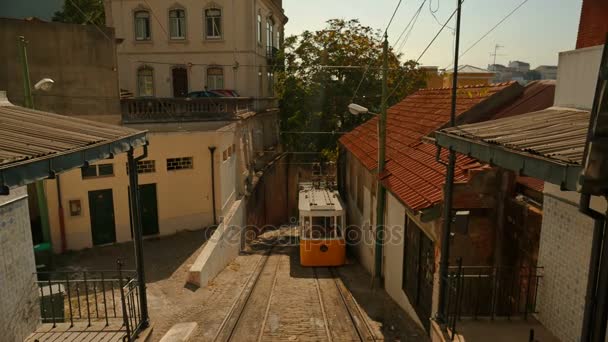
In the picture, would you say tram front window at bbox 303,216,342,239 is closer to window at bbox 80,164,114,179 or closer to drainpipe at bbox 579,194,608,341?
window at bbox 80,164,114,179

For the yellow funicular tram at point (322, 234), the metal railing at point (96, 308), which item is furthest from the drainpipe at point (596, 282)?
the yellow funicular tram at point (322, 234)

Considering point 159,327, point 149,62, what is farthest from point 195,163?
point 149,62

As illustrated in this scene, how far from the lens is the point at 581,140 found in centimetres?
450

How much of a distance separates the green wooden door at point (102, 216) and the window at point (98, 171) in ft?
1.82

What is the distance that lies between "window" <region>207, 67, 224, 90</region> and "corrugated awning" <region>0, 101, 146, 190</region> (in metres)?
22.4

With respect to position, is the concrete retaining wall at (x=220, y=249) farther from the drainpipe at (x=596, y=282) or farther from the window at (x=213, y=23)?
the window at (x=213, y=23)

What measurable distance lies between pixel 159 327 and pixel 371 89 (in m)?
19.9

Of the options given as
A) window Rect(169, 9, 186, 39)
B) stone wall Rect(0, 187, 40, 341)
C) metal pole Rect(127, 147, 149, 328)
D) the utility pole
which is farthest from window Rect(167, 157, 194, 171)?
window Rect(169, 9, 186, 39)

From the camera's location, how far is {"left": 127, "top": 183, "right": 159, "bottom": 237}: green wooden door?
16.3 metres

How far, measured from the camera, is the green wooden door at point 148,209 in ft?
53.5

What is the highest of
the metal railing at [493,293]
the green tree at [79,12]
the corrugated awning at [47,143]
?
the green tree at [79,12]

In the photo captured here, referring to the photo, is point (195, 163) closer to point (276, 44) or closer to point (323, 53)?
point (323, 53)

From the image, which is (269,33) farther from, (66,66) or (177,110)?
(66,66)

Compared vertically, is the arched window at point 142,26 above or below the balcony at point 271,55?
above
